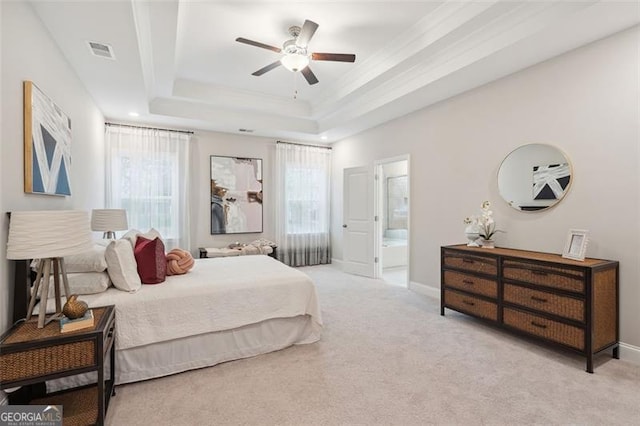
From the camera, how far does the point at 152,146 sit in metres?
5.16

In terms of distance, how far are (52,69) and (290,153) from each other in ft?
13.5

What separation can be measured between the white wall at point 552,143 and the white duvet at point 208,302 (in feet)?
7.65

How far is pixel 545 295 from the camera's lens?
2668 millimetres

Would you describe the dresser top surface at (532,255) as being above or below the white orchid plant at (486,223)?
below

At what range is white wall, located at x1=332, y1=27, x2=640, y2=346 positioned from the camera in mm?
2570

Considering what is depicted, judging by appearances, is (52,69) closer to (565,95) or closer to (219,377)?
(219,377)

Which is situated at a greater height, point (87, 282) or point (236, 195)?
point (236, 195)

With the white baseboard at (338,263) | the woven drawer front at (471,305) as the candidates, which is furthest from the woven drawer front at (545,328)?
the white baseboard at (338,263)

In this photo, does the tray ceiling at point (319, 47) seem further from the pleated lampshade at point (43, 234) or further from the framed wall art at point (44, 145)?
the pleated lampshade at point (43, 234)

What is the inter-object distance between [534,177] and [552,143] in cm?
36

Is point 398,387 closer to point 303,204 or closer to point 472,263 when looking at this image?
point 472,263

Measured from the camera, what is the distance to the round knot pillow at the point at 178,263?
2875 millimetres

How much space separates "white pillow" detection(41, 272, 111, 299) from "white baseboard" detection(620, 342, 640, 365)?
4.14 m

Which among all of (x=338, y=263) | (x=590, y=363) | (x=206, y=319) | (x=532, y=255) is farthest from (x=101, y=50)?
(x=338, y=263)
